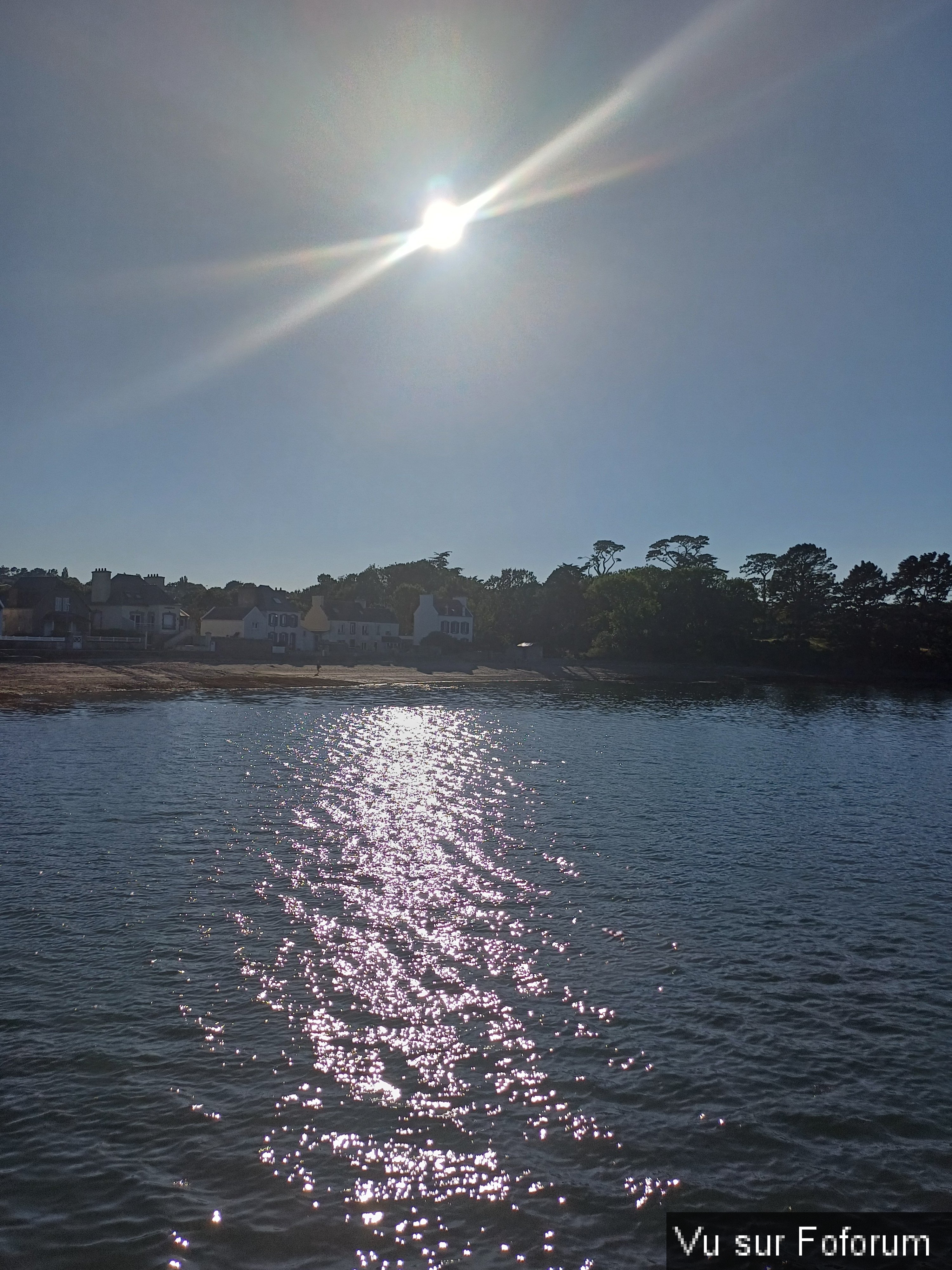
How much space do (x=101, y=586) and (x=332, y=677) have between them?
38.3 metres

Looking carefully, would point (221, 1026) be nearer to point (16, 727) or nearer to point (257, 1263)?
point (257, 1263)

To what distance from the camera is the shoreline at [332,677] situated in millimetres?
62969

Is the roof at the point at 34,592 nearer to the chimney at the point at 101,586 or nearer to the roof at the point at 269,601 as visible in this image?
the chimney at the point at 101,586

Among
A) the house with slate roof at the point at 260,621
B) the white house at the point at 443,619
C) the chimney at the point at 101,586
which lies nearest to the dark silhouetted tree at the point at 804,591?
the white house at the point at 443,619

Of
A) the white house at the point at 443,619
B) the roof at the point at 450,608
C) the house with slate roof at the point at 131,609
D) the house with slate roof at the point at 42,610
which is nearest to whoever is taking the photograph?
the house with slate roof at the point at 42,610

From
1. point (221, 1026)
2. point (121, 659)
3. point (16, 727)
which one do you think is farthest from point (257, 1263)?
point (121, 659)

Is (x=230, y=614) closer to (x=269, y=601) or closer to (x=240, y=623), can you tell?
(x=240, y=623)

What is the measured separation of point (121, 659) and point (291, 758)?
162 feet

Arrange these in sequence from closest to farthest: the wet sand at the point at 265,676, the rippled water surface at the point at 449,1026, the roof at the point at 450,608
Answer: the rippled water surface at the point at 449,1026 → the wet sand at the point at 265,676 → the roof at the point at 450,608

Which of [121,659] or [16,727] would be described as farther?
[121,659]

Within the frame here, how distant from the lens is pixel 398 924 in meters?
17.2

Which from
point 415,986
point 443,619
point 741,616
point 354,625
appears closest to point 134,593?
point 354,625

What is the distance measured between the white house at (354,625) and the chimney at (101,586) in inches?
1026

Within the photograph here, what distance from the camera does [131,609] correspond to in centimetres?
10188
